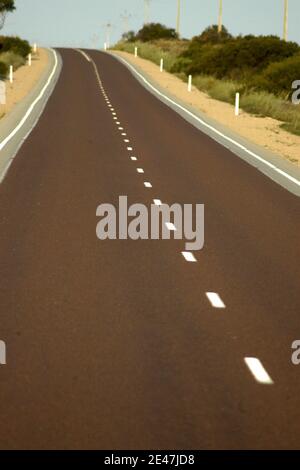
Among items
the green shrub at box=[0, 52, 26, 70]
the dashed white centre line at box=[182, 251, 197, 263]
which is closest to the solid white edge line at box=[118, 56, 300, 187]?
the dashed white centre line at box=[182, 251, 197, 263]

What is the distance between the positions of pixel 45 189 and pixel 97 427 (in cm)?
1104

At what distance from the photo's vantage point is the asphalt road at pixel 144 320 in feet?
19.8

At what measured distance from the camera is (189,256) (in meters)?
11.6

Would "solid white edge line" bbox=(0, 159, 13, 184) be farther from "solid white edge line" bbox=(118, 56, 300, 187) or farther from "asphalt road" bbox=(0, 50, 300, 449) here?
"solid white edge line" bbox=(118, 56, 300, 187)

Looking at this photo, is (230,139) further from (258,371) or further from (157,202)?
(258,371)

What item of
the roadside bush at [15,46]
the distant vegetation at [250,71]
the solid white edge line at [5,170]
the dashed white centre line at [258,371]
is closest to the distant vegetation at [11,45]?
the roadside bush at [15,46]

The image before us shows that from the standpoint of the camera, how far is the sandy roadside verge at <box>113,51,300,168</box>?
2700 cm

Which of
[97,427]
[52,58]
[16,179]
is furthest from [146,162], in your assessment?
[52,58]

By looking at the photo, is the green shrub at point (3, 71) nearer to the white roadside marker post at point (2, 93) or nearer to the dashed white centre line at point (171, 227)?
the white roadside marker post at point (2, 93)

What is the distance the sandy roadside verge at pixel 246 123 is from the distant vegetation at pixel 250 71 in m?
0.82

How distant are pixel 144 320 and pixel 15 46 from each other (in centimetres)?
7129

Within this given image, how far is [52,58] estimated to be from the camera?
7400 centimetres
